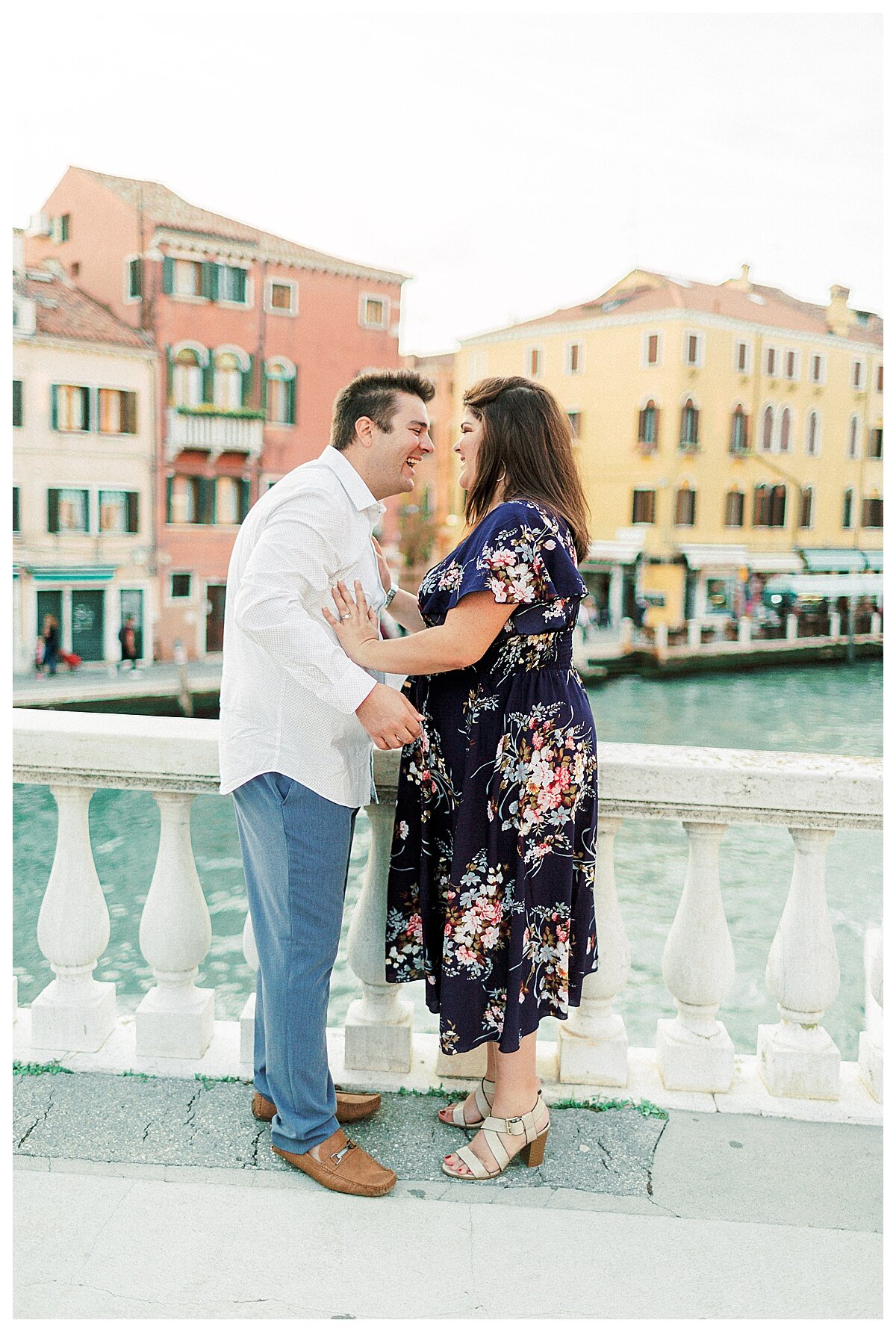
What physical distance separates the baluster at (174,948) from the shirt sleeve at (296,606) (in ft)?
1.63

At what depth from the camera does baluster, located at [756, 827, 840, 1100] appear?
5.85ft

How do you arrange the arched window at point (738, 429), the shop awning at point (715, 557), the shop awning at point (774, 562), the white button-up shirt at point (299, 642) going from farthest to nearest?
the shop awning at point (774, 562) < the arched window at point (738, 429) < the shop awning at point (715, 557) < the white button-up shirt at point (299, 642)

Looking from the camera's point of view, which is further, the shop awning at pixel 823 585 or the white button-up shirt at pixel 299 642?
the shop awning at pixel 823 585

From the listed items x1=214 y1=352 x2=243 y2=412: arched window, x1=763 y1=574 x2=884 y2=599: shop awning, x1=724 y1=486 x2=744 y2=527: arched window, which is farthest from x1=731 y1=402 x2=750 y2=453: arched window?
x1=214 y1=352 x2=243 y2=412: arched window

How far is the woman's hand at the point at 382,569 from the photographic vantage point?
5.60 feet

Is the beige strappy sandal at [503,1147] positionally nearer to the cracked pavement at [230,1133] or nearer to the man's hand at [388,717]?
the cracked pavement at [230,1133]

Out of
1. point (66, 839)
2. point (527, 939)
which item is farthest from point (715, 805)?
point (66, 839)

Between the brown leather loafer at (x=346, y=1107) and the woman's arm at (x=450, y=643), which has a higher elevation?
the woman's arm at (x=450, y=643)

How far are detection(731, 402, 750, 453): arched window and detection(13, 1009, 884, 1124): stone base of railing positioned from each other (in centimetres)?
3391

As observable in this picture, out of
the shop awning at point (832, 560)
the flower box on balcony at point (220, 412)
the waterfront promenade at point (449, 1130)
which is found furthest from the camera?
the shop awning at point (832, 560)

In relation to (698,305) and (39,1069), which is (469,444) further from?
(698,305)

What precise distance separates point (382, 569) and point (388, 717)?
1.15ft

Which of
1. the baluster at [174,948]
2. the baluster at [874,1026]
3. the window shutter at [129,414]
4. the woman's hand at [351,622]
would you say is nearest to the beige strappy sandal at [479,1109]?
the baluster at [174,948]
